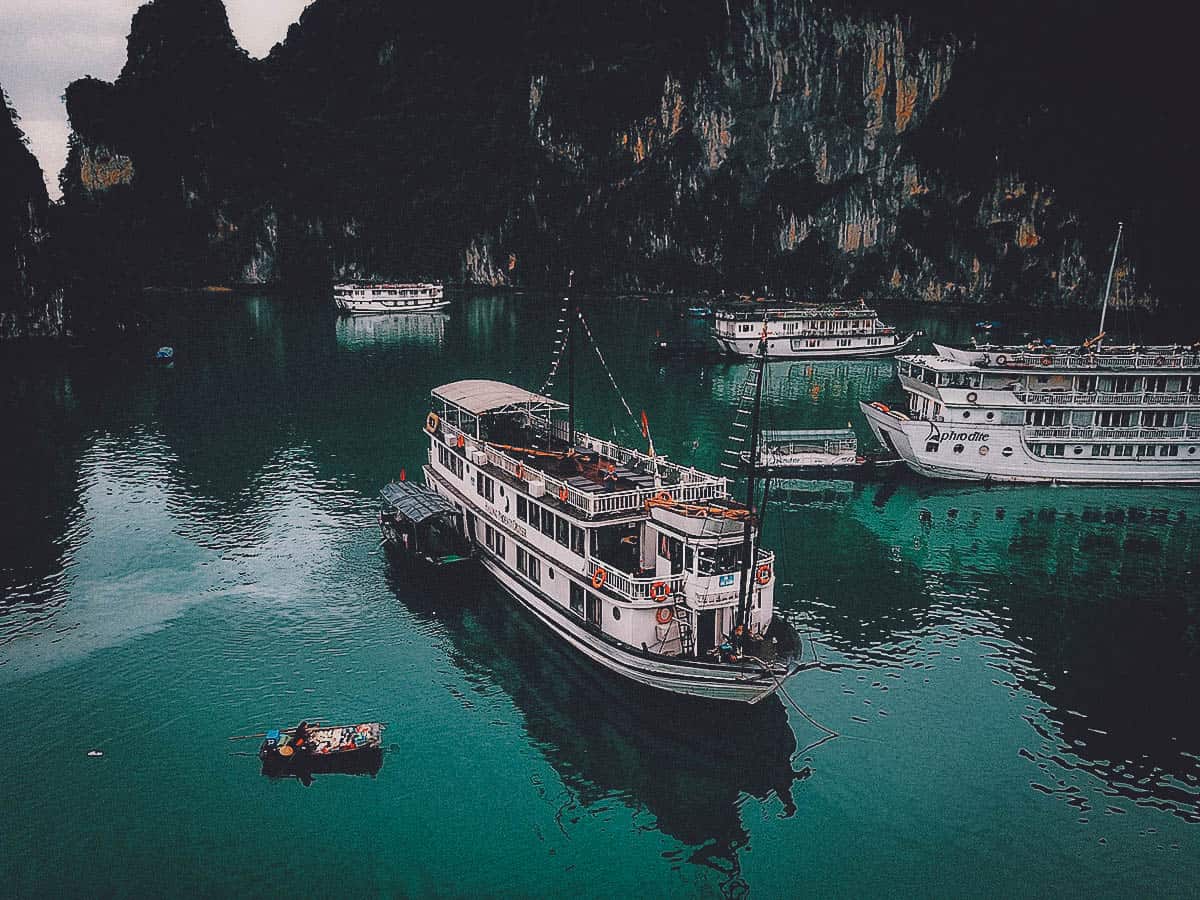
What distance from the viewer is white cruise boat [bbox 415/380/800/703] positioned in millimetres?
29312

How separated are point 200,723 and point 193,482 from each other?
109ft

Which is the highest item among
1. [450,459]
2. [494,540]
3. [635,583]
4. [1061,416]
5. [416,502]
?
[1061,416]

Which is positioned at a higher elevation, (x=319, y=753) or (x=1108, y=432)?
(x=1108, y=432)

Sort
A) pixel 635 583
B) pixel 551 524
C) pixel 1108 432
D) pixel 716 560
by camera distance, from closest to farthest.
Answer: pixel 716 560 < pixel 635 583 < pixel 551 524 < pixel 1108 432

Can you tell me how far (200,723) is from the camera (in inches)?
1205

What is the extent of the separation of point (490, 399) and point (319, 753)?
2141cm

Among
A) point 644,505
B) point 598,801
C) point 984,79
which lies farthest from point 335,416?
point 984,79

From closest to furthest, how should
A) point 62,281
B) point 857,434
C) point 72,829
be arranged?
point 72,829, point 857,434, point 62,281

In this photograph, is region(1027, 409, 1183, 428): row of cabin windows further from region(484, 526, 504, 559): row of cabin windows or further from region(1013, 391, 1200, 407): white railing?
region(484, 526, 504, 559): row of cabin windows

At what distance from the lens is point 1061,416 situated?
57625 mm

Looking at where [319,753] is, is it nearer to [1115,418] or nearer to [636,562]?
[636,562]

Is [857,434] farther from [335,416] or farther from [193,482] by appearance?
[193,482]

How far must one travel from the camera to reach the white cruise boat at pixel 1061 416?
56594 mm

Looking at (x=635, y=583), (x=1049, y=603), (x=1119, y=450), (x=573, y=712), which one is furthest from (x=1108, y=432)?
(x=573, y=712)
